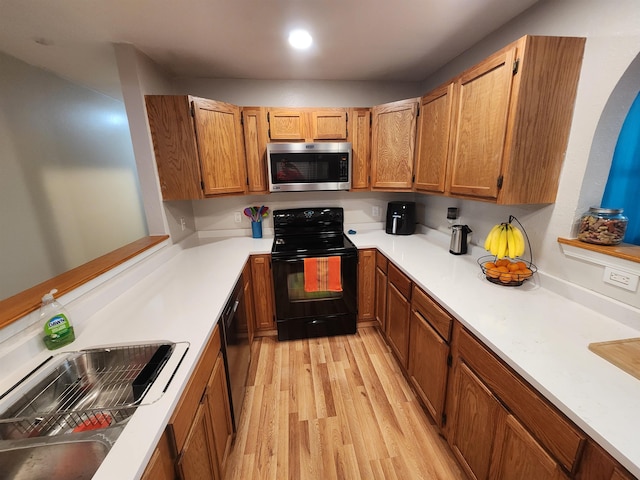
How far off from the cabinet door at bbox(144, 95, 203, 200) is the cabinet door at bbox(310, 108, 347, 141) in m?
1.03

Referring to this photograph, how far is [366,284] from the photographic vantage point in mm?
2439

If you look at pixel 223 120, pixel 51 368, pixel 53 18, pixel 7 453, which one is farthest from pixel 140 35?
pixel 7 453

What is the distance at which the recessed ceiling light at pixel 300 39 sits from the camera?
1665 millimetres

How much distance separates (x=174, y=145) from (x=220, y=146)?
1.13ft

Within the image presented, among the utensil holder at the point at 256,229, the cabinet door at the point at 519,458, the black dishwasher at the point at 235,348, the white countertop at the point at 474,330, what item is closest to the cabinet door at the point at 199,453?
the white countertop at the point at 474,330

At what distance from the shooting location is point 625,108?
1.14 m

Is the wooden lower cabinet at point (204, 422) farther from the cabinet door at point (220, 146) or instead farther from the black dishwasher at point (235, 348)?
the cabinet door at point (220, 146)

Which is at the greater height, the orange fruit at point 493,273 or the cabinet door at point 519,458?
the orange fruit at point 493,273

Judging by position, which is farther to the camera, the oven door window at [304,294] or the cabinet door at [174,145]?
the oven door window at [304,294]

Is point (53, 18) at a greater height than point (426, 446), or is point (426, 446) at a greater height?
point (53, 18)

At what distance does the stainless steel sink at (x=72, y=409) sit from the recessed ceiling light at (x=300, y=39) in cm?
193

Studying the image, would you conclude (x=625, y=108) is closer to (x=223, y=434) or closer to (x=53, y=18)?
(x=223, y=434)

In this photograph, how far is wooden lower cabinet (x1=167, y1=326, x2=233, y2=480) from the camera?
836 millimetres

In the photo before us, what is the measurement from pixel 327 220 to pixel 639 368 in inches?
88.1
